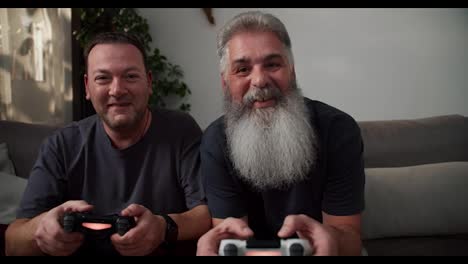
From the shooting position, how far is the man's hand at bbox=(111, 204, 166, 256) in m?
0.90

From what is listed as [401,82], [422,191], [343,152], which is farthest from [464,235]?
[401,82]

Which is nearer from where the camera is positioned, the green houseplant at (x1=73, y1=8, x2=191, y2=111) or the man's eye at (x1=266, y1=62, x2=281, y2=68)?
the man's eye at (x1=266, y1=62, x2=281, y2=68)

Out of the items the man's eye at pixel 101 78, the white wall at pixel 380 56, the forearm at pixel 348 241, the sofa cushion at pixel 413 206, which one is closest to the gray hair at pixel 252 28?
the man's eye at pixel 101 78

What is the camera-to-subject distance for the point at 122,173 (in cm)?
122

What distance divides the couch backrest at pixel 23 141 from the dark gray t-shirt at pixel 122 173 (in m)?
0.56

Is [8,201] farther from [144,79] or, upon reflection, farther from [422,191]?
[422,191]

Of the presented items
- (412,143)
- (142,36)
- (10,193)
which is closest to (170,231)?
(10,193)

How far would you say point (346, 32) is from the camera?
2.96m

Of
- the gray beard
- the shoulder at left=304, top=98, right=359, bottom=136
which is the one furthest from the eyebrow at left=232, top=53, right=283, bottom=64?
the shoulder at left=304, top=98, right=359, bottom=136

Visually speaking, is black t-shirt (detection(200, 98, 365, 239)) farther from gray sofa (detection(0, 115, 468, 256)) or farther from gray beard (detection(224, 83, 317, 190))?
gray sofa (detection(0, 115, 468, 256))

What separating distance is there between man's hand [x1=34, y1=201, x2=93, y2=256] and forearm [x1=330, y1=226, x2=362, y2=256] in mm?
523

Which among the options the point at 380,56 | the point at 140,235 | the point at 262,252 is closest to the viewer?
the point at 262,252

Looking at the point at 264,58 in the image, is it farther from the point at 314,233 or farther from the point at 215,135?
the point at 314,233

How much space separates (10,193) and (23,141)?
293mm
